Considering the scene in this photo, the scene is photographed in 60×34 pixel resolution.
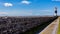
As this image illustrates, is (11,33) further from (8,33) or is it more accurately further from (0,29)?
(0,29)

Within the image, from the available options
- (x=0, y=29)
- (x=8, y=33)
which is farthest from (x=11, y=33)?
(x=0, y=29)

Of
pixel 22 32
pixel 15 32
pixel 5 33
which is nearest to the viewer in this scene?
pixel 5 33

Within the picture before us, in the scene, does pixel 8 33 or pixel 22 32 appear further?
pixel 22 32

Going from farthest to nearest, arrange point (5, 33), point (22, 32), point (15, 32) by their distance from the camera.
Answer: point (22, 32), point (15, 32), point (5, 33)

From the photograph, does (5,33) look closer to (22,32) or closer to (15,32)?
(15,32)

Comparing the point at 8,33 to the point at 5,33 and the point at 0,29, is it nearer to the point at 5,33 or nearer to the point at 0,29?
the point at 5,33

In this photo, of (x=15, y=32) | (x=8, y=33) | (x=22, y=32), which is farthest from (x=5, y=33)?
(x=22, y=32)

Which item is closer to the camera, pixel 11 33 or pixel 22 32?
pixel 11 33
